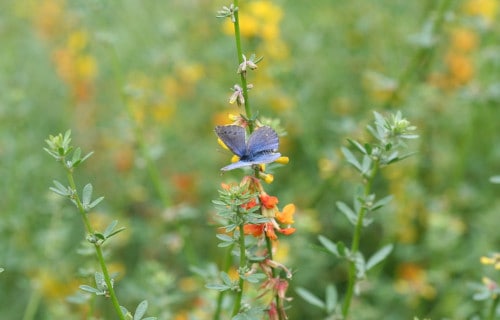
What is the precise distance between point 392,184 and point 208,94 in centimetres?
156

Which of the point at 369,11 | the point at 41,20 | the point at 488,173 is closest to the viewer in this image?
the point at 488,173

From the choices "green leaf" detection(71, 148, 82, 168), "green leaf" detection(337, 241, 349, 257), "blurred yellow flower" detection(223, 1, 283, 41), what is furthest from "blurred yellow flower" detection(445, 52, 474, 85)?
"green leaf" detection(71, 148, 82, 168)

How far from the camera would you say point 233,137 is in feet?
5.44

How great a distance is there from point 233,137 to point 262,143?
0.08 m

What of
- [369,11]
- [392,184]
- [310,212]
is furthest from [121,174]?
[369,11]

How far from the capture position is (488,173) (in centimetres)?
439

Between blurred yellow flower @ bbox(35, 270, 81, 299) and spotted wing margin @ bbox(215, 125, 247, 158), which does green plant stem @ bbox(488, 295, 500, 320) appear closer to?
spotted wing margin @ bbox(215, 125, 247, 158)

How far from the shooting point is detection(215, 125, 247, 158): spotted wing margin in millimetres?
1640

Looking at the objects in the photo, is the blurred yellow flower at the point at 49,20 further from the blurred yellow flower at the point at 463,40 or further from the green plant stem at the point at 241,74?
the green plant stem at the point at 241,74

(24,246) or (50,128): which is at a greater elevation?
(50,128)

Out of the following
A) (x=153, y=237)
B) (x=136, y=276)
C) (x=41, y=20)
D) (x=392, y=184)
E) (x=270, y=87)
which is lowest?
(x=136, y=276)

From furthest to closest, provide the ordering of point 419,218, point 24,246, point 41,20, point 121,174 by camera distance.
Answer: point 41,20, point 121,174, point 419,218, point 24,246

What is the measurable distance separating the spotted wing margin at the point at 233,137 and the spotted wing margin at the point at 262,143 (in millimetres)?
19

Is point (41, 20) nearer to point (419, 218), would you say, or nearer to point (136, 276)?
point (136, 276)
